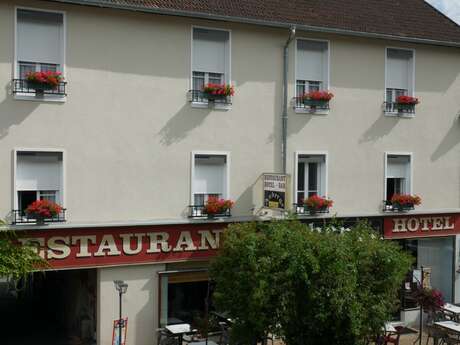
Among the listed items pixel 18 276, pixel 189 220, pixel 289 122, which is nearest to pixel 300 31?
pixel 289 122

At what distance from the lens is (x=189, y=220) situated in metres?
16.5

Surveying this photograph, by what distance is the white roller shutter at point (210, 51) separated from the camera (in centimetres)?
1677

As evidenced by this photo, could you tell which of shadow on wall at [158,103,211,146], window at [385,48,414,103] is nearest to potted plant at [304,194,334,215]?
shadow on wall at [158,103,211,146]

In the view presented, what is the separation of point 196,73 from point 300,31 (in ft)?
11.1

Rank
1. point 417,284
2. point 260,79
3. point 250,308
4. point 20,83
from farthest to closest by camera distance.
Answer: point 417,284 < point 260,79 < point 20,83 < point 250,308

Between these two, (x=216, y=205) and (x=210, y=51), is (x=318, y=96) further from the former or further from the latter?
(x=216, y=205)

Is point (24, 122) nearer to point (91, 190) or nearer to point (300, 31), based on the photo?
point (91, 190)

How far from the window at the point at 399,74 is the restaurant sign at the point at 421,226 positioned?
383 centimetres

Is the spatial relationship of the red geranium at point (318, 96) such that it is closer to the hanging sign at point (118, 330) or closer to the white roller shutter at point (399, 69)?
the white roller shutter at point (399, 69)

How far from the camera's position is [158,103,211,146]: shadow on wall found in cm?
1638

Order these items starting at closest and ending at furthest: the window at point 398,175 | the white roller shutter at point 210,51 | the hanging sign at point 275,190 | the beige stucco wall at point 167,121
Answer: the beige stucco wall at point 167,121, the hanging sign at point 275,190, the white roller shutter at point 210,51, the window at point 398,175

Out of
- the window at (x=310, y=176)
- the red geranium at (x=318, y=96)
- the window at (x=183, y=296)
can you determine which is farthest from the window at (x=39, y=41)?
the window at (x=310, y=176)

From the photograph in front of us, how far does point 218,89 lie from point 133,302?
5.96 m

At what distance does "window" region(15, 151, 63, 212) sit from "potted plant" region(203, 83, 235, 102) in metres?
4.13
